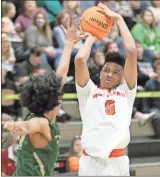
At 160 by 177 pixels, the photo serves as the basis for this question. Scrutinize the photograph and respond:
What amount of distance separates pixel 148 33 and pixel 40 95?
244 inches

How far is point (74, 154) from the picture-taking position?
6867 mm

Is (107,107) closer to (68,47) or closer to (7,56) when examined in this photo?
(68,47)

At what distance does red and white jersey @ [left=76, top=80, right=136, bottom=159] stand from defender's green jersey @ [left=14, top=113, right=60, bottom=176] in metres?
0.34

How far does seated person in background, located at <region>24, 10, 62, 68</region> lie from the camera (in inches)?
330

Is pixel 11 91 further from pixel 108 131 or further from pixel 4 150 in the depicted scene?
pixel 108 131

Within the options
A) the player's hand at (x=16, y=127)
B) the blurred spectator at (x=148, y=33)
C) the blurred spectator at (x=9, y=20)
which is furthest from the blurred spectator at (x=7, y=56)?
the player's hand at (x=16, y=127)

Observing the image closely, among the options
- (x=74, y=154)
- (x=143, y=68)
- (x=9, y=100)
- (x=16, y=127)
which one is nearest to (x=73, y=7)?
(x=143, y=68)

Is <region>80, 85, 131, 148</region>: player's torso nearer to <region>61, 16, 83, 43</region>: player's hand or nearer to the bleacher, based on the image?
<region>61, 16, 83, 43</region>: player's hand

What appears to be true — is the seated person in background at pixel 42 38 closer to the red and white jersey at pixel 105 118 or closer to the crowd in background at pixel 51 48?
the crowd in background at pixel 51 48

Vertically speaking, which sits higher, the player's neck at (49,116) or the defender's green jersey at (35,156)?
the player's neck at (49,116)

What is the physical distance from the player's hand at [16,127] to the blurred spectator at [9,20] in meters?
5.07

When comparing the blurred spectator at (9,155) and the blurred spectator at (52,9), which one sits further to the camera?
the blurred spectator at (52,9)

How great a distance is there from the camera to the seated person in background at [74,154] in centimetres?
667

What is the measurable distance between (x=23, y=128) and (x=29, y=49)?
4.98m
